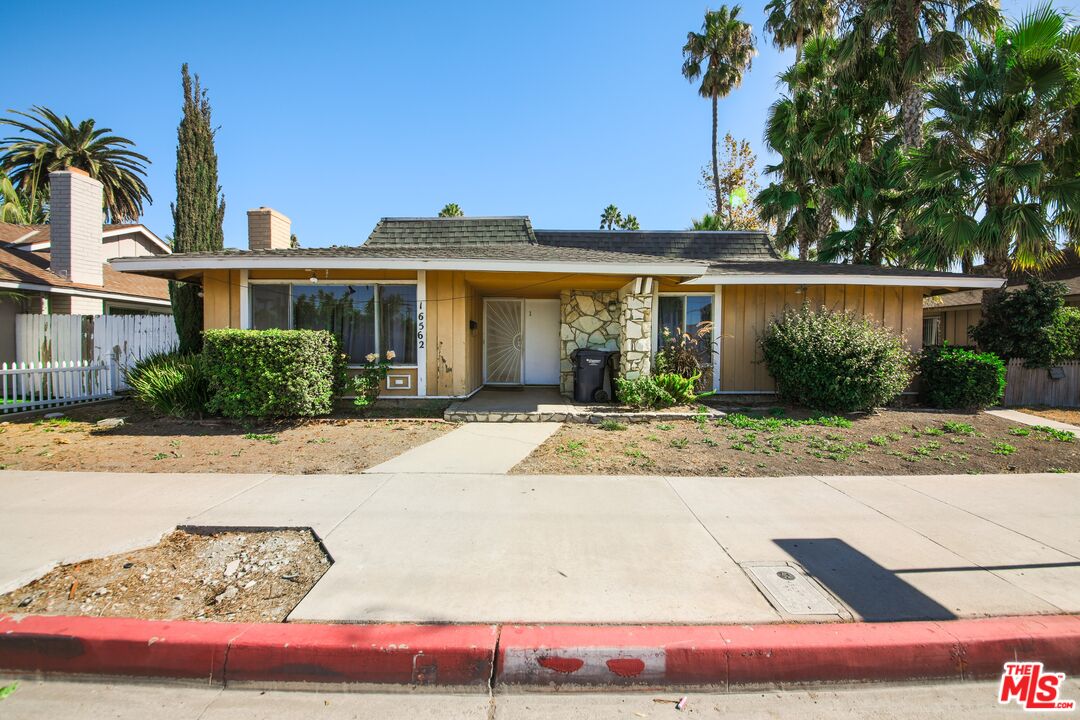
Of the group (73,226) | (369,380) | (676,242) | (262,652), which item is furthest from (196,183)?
(262,652)

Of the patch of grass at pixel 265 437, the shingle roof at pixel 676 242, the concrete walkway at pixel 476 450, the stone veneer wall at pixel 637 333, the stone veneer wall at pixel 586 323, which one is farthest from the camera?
the shingle roof at pixel 676 242

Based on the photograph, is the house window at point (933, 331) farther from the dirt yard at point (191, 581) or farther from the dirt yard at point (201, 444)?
the dirt yard at point (191, 581)

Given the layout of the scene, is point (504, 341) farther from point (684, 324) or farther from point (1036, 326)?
point (1036, 326)

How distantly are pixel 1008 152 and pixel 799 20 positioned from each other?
1195 cm

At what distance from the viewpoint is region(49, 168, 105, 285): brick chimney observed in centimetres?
1223

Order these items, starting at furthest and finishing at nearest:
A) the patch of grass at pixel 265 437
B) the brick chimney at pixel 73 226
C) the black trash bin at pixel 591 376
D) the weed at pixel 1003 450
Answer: the brick chimney at pixel 73 226 → the black trash bin at pixel 591 376 → the patch of grass at pixel 265 437 → the weed at pixel 1003 450

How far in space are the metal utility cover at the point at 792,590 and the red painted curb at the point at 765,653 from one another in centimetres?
19

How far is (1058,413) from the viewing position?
10070 mm

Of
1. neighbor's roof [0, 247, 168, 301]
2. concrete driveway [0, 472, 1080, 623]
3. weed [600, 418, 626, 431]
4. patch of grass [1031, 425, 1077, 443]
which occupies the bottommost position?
concrete driveway [0, 472, 1080, 623]

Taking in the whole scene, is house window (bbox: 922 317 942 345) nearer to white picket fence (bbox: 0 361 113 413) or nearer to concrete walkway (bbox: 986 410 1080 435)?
concrete walkway (bbox: 986 410 1080 435)

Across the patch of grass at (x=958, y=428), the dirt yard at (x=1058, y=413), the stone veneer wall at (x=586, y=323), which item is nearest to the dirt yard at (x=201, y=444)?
the stone veneer wall at (x=586, y=323)

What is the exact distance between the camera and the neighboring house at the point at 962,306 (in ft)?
54.5

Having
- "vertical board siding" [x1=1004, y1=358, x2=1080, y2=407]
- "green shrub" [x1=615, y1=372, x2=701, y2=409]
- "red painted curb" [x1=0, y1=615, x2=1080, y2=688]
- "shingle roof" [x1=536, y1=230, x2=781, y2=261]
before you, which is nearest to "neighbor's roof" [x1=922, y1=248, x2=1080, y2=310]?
"vertical board siding" [x1=1004, y1=358, x2=1080, y2=407]

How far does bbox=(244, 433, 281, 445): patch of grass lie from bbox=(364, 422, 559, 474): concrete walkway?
7.16ft
